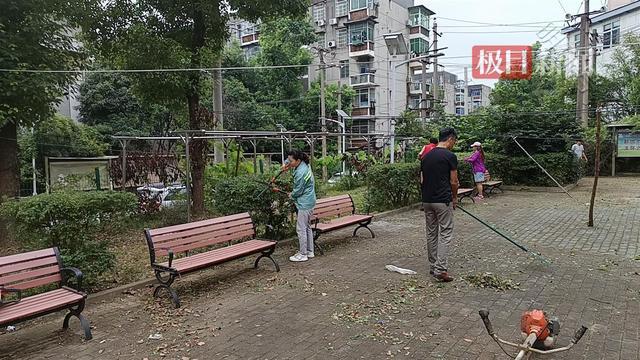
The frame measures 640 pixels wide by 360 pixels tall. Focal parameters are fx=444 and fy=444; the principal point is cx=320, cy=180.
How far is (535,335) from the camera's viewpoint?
Answer: 136 inches

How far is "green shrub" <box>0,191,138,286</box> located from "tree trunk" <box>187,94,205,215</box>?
483cm

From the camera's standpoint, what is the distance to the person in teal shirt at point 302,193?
6531 millimetres

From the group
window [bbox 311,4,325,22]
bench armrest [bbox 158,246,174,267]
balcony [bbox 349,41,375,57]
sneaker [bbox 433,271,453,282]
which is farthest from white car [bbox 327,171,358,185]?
window [bbox 311,4,325,22]

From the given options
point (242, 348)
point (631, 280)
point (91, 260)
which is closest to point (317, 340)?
point (242, 348)

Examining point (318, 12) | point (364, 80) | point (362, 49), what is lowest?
point (364, 80)

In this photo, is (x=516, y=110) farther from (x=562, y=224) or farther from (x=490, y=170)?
(x=562, y=224)

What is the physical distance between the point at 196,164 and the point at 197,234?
5.04 metres

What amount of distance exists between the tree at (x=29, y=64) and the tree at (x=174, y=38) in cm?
112

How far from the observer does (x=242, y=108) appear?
30.9 meters

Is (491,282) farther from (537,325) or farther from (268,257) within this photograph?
(268,257)

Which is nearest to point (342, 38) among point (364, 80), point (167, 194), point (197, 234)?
point (364, 80)

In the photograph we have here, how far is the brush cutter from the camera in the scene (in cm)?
340

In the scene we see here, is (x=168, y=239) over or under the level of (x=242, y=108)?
under

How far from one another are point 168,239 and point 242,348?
200 centimetres
